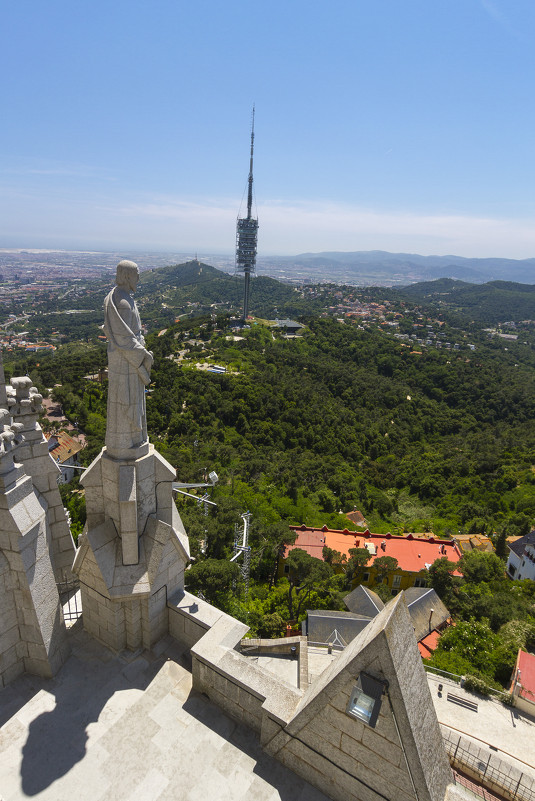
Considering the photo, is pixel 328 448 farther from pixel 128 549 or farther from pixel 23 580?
pixel 23 580

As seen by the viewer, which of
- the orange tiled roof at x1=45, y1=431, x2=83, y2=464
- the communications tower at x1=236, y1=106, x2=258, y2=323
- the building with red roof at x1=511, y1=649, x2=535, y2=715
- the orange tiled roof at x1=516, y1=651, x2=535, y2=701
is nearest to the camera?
the building with red roof at x1=511, y1=649, x2=535, y2=715

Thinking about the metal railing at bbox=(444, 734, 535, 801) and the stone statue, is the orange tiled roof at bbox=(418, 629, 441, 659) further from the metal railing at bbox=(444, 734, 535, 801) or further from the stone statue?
the stone statue

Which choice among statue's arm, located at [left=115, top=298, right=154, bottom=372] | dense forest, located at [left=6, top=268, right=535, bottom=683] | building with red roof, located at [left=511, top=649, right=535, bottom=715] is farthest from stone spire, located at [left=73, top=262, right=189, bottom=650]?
building with red roof, located at [left=511, top=649, right=535, bottom=715]

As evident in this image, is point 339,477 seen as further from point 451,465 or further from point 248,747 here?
point 248,747

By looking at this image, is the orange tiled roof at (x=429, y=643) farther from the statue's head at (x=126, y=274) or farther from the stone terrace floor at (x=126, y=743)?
the statue's head at (x=126, y=274)

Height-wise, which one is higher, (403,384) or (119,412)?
(119,412)

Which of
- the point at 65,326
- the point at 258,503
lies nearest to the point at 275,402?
the point at 258,503
